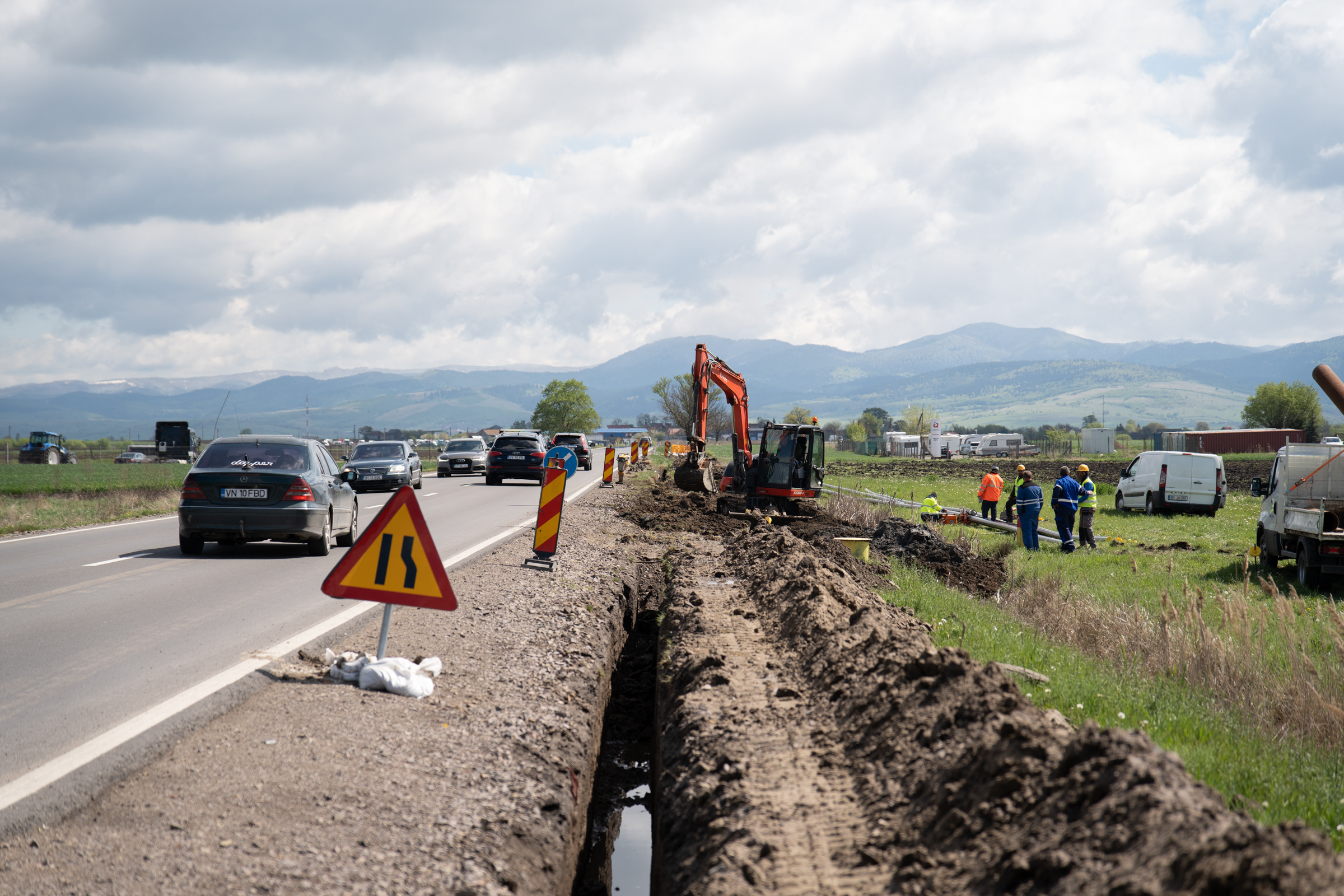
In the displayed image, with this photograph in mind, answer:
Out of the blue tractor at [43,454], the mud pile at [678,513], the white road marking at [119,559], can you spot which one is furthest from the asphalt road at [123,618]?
the blue tractor at [43,454]

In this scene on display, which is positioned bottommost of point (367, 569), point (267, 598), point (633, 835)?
point (633, 835)

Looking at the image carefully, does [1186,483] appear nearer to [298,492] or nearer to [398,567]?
[298,492]

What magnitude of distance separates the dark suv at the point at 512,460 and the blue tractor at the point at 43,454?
46061mm

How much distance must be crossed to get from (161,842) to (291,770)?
0.80m

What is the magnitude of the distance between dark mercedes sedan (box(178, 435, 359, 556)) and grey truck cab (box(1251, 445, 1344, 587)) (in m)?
13.8

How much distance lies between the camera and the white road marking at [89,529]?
49.9 feet

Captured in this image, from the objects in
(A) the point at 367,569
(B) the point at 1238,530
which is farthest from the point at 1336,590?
(A) the point at 367,569

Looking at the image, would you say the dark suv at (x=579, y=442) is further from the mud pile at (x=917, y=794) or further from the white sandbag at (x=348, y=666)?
the mud pile at (x=917, y=794)

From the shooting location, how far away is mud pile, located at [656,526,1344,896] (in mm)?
2889

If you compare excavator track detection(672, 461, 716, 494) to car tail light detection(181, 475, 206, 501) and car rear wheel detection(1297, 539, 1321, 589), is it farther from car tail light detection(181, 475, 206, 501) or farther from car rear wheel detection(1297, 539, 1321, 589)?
car tail light detection(181, 475, 206, 501)

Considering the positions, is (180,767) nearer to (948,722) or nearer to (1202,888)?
(948,722)

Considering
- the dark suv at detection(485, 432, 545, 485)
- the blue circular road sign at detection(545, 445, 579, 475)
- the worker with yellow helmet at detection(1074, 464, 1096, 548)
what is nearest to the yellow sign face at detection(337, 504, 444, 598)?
the blue circular road sign at detection(545, 445, 579, 475)

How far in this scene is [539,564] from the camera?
38.3ft

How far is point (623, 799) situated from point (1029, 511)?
14.2 meters
